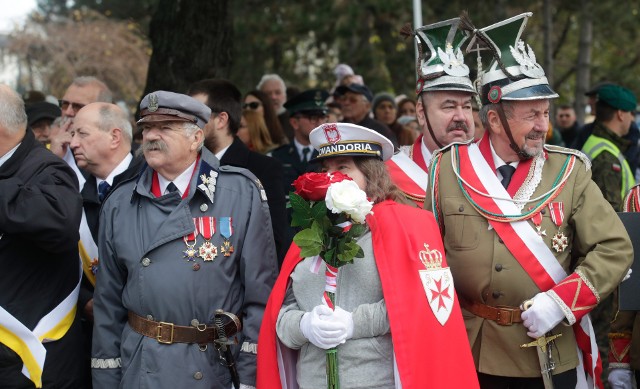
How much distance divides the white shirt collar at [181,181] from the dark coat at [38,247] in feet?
1.40

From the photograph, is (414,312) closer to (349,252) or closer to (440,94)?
(349,252)

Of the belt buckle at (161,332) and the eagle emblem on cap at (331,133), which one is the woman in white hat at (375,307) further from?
the belt buckle at (161,332)

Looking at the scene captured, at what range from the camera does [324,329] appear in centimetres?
377

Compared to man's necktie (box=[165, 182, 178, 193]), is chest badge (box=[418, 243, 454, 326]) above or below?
below

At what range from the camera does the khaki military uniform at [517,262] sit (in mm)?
4215

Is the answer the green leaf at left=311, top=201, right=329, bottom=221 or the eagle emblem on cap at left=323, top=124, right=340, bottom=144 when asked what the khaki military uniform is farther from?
the green leaf at left=311, top=201, right=329, bottom=221

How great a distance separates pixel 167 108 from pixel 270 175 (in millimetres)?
1359

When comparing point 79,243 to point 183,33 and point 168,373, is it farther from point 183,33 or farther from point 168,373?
point 183,33

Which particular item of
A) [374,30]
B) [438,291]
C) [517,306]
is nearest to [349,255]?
[438,291]

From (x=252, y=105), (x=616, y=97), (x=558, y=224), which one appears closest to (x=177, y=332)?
(x=558, y=224)

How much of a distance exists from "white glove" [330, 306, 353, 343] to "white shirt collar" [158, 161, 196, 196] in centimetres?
119

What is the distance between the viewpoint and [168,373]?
14.2ft

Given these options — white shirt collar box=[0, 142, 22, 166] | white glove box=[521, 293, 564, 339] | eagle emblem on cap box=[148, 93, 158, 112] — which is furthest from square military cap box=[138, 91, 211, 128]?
white glove box=[521, 293, 564, 339]

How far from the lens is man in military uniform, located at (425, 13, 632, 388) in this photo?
4188mm
